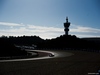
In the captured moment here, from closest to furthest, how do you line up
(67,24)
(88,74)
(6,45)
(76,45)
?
(88,74) → (6,45) → (76,45) → (67,24)

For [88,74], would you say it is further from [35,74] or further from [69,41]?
[69,41]

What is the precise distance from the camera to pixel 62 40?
377 ft

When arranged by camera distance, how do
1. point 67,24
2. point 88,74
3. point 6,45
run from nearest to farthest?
point 88,74, point 6,45, point 67,24

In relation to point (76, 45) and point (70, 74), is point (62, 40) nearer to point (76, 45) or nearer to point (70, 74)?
point (76, 45)

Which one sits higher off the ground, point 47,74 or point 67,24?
point 67,24

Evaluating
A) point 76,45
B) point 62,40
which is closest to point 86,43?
point 76,45

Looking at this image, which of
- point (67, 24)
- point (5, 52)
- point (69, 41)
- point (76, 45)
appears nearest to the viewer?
point (5, 52)

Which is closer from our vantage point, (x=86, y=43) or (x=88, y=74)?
(x=88, y=74)

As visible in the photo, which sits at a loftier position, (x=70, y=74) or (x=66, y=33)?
(x=66, y=33)

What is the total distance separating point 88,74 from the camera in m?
18.3

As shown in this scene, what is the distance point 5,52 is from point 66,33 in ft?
288

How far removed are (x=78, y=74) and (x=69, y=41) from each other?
93982mm

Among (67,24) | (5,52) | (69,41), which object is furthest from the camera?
(67,24)

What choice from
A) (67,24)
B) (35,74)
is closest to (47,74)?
(35,74)
